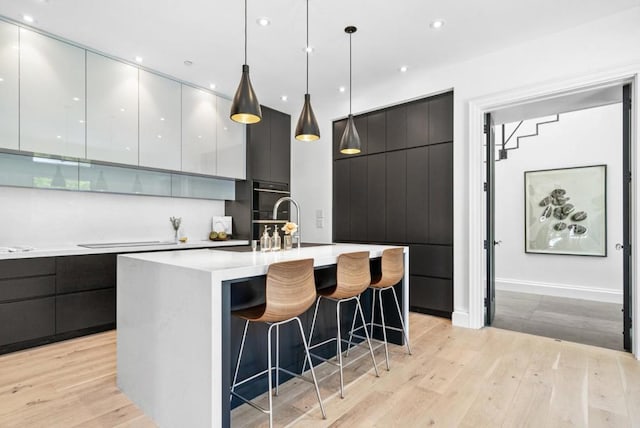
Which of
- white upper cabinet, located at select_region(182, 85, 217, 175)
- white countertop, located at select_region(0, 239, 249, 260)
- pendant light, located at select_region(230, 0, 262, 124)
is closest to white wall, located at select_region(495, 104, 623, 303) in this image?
white upper cabinet, located at select_region(182, 85, 217, 175)

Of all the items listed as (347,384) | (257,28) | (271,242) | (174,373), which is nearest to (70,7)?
(257,28)

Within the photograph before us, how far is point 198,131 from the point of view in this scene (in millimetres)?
4445

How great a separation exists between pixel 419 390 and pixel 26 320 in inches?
133

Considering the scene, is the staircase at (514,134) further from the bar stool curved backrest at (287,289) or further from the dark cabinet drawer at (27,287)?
the dark cabinet drawer at (27,287)

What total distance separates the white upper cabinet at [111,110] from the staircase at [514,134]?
5.53m

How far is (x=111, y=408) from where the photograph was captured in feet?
6.73

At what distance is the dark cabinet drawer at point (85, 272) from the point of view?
318cm

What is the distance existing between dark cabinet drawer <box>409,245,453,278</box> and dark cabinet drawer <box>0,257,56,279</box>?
Answer: 3.84m

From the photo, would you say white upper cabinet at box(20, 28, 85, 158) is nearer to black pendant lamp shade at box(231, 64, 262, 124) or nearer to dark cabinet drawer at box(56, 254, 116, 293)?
dark cabinet drawer at box(56, 254, 116, 293)

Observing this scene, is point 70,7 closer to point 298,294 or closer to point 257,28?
point 257,28

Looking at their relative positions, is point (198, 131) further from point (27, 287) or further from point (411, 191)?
point (411, 191)

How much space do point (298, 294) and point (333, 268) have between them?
92cm

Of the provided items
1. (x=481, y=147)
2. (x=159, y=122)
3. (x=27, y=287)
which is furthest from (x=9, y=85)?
(x=481, y=147)

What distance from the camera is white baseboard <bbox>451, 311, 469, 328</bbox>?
12.1ft
